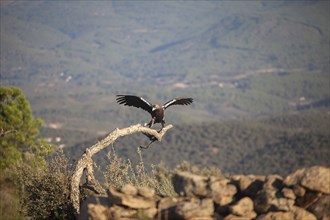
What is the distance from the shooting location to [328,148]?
399ft

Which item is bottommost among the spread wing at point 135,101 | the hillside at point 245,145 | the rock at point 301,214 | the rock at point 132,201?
the hillside at point 245,145

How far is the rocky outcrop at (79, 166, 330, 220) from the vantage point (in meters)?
8.09

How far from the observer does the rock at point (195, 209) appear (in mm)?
8008

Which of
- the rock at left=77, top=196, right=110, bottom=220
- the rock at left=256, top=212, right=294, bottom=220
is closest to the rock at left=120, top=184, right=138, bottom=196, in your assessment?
the rock at left=77, top=196, right=110, bottom=220

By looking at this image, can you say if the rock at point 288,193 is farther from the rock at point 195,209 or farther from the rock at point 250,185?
the rock at point 195,209

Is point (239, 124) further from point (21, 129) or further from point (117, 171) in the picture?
point (117, 171)

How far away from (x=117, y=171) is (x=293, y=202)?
5.14m

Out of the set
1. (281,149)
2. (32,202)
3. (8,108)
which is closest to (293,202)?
(32,202)

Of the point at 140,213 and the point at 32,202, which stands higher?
the point at 140,213

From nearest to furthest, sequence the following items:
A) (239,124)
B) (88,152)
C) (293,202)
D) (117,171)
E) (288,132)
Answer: (293,202)
(88,152)
(117,171)
(288,132)
(239,124)

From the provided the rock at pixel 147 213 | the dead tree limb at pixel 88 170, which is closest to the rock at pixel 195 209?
the rock at pixel 147 213

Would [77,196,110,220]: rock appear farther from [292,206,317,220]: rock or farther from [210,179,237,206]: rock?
[292,206,317,220]: rock

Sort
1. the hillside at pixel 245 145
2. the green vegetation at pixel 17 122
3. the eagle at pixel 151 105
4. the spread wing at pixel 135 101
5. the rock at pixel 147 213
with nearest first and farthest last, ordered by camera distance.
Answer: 1. the rock at pixel 147 213
2. the eagle at pixel 151 105
3. the spread wing at pixel 135 101
4. the green vegetation at pixel 17 122
5. the hillside at pixel 245 145

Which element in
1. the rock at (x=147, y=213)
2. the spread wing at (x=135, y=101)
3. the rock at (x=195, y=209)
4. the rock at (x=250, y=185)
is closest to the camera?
the rock at (x=195, y=209)
